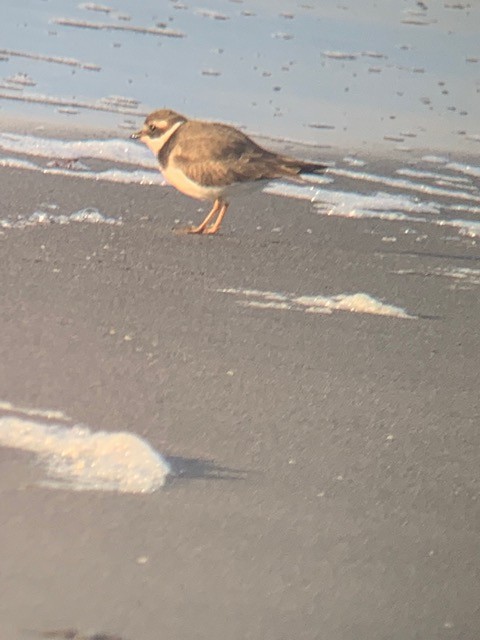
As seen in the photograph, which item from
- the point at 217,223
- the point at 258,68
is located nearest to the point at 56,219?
the point at 217,223

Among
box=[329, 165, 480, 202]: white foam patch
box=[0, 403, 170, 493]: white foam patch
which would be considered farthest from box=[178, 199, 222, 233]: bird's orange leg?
box=[0, 403, 170, 493]: white foam patch

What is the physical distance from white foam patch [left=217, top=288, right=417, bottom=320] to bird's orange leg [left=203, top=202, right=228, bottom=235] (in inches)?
35.3

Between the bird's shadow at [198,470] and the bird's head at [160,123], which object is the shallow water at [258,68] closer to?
the bird's head at [160,123]

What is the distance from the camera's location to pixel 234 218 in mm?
6344

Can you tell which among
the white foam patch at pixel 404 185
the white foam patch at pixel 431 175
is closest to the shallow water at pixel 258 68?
the white foam patch at pixel 431 175

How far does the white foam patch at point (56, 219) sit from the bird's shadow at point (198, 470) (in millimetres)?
2363

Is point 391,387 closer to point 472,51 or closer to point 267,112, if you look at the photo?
point 267,112

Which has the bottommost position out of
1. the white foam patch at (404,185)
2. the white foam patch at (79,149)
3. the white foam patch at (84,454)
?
the white foam patch at (404,185)

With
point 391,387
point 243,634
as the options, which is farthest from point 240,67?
point 243,634

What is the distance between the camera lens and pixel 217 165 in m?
6.23

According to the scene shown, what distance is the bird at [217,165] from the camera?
6.19m

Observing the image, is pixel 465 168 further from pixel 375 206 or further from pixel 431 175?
pixel 375 206

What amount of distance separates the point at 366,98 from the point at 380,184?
7.02 feet

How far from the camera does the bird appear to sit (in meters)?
6.19
